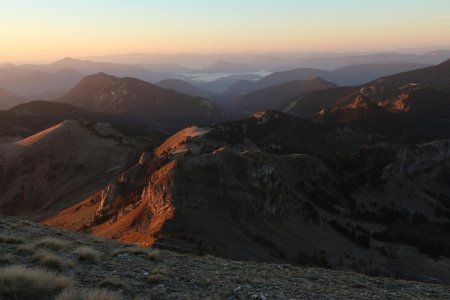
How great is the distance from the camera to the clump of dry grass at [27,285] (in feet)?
28.6

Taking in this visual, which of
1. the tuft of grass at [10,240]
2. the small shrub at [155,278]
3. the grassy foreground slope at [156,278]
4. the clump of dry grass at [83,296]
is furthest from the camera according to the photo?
the tuft of grass at [10,240]

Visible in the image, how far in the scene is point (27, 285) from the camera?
9.08 meters

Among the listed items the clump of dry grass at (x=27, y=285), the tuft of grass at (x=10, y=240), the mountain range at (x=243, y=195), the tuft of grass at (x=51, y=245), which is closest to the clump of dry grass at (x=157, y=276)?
the clump of dry grass at (x=27, y=285)

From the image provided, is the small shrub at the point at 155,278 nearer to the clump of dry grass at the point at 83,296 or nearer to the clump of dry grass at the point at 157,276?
the clump of dry grass at the point at 157,276

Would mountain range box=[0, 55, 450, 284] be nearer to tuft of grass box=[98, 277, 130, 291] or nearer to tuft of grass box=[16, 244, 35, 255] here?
tuft of grass box=[16, 244, 35, 255]

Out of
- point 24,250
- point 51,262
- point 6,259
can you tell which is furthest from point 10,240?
point 51,262

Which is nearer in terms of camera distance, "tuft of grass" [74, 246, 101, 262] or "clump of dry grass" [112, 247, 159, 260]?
"tuft of grass" [74, 246, 101, 262]

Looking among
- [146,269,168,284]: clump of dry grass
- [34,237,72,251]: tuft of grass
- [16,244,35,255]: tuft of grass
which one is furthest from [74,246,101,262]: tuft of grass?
[146,269,168,284]: clump of dry grass

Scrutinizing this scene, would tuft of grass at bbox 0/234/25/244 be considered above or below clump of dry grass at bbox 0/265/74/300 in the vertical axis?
below

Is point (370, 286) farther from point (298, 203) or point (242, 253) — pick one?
point (298, 203)

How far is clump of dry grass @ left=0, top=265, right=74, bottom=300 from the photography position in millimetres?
8719

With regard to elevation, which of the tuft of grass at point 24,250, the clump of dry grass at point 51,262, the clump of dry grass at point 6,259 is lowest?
the tuft of grass at point 24,250

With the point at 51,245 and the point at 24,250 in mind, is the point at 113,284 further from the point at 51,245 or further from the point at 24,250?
the point at 51,245

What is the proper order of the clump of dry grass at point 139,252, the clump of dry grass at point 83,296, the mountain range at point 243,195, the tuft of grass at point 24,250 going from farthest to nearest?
1. the mountain range at point 243,195
2. the clump of dry grass at point 139,252
3. the tuft of grass at point 24,250
4. the clump of dry grass at point 83,296
